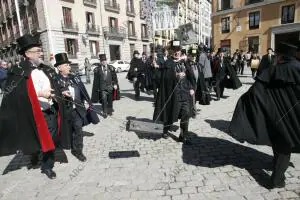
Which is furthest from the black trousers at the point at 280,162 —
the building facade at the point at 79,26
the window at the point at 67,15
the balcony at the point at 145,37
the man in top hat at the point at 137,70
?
the balcony at the point at 145,37

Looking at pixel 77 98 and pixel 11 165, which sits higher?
pixel 77 98

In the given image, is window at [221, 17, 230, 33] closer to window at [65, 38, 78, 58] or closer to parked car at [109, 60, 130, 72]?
parked car at [109, 60, 130, 72]

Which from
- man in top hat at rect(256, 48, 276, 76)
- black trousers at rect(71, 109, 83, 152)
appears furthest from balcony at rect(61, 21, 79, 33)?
black trousers at rect(71, 109, 83, 152)

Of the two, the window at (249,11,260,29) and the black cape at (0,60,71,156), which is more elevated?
the window at (249,11,260,29)

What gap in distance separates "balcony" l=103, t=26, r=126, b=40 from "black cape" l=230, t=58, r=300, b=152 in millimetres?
34020

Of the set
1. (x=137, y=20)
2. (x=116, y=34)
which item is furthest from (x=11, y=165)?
(x=137, y=20)

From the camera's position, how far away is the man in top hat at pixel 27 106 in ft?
12.2

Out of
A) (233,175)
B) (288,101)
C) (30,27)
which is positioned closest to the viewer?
(288,101)

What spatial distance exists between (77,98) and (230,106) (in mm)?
5418

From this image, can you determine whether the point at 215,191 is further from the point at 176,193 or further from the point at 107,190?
the point at 107,190

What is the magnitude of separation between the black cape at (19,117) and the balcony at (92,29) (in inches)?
1224

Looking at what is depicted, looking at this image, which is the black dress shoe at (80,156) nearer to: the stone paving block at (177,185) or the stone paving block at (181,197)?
the stone paving block at (177,185)

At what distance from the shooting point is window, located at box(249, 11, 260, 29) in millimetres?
32550

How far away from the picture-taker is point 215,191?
3443mm
